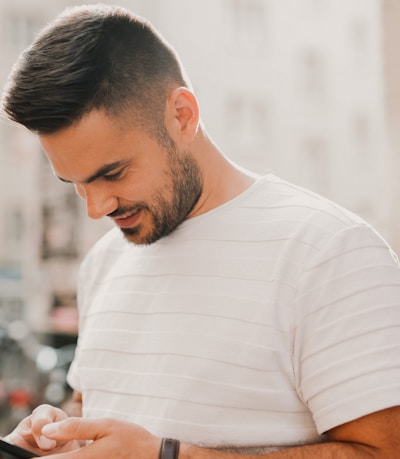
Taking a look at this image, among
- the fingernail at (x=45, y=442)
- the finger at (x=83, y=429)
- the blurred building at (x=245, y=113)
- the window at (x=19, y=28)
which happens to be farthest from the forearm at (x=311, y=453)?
the window at (x=19, y=28)

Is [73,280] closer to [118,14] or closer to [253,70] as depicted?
[253,70]

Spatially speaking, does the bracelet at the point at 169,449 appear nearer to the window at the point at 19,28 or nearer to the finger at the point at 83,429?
the finger at the point at 83,429

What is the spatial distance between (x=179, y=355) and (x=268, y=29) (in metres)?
11.7

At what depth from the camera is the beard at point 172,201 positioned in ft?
4.26

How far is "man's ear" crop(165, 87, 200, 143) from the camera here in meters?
1.30

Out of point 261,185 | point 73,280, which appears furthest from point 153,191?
point 73,280

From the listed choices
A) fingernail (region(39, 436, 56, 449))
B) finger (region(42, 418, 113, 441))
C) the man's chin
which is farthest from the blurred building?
finger (region(42, 418, 113, 441))

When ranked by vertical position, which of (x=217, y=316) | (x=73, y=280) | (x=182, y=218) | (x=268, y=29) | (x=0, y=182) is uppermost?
(x=182, y=218)

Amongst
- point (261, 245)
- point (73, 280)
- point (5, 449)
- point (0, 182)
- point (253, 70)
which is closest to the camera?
point (5, 449)

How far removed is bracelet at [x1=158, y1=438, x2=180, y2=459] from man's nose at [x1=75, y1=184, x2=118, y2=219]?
0.40 m

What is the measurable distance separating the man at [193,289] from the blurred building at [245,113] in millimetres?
7950

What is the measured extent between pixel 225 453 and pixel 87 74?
2.12ft

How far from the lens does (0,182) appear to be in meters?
10.7

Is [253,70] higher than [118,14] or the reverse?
the reverse
